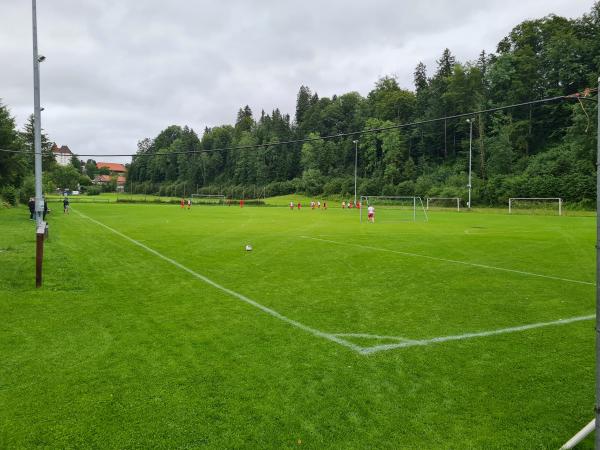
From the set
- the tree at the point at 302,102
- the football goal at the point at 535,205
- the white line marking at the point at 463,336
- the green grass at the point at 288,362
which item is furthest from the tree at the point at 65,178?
the white line marking at the point at 463,336

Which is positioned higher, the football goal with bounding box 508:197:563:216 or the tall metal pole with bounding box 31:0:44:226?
the tall metal pole with bounding box 31:0:44:226

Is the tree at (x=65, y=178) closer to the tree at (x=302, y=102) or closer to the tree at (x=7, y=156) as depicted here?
the tree at (x=302, y=102)

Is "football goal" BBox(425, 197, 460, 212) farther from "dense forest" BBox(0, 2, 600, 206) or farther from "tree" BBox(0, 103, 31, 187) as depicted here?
"tree" BBox(0, 103, 31, 187)

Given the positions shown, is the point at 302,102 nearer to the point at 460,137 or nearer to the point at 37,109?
the point at 460,137

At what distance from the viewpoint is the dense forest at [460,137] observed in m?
56.8

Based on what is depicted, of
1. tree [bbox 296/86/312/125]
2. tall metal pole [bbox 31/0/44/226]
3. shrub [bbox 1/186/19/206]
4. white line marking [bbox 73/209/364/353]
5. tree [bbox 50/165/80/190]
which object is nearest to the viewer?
white line marking [bbox 73/209/364/353]

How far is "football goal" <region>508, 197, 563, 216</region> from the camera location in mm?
47106

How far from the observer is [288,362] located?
17.0 feet

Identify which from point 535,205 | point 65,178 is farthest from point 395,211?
point 65,178

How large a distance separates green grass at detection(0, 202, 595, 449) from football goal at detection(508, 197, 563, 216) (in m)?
40.3

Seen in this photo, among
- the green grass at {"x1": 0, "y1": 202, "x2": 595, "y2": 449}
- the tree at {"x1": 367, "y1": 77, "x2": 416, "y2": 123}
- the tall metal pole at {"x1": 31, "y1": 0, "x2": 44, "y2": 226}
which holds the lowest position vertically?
the green grass at {"x1": 0, "y1": 202, "x2": 595, "y2": 449}

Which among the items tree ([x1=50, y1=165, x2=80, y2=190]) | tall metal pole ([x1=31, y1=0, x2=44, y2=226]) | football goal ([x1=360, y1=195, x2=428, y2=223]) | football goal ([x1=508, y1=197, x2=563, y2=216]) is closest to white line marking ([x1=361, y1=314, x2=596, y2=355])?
tall metal pole ([x1=31, y1=0, x2=44, y2=226])

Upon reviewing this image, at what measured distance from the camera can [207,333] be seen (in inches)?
247

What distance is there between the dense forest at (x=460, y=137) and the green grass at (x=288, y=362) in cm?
A: 2630
